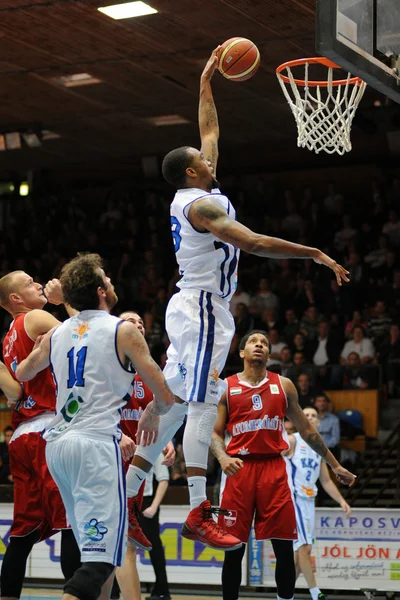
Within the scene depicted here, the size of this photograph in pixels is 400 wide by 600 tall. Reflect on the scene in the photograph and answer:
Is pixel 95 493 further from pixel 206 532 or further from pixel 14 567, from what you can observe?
pixel 14 567

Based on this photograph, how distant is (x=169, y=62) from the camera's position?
51.4 ft

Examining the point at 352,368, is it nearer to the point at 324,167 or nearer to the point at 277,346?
the point at 277,346

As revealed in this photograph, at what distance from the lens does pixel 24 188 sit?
24906mm

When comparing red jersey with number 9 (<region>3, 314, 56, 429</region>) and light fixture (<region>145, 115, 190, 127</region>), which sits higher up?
light fixture (<region>145, 115, 190, 127</region>)

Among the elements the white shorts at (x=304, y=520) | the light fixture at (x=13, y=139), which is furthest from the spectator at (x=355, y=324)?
the light fixture at (x=13, y=139)

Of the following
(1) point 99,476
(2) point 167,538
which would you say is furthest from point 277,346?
(1) point 99,476

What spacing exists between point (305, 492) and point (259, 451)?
343cm

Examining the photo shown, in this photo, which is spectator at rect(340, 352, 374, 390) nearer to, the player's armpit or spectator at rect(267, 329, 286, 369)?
spectator at rect(267, 329, 286, 369)

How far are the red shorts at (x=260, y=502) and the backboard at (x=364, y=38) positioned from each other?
10.5ft

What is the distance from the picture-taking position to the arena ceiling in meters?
13.6

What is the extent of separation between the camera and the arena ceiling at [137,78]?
1356 cm

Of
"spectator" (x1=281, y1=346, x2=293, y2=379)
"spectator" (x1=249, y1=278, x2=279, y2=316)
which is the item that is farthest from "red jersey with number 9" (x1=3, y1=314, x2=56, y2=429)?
"spectator" (x1=249, y1=278, x2=279, y2=316)

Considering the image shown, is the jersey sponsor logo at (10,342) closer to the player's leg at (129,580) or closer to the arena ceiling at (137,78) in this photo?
the player's leg at (129,580)

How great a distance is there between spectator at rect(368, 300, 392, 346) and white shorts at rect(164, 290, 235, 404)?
11.1 m
